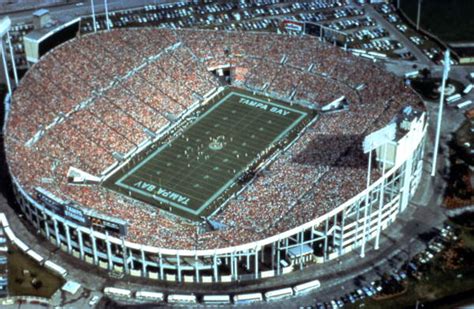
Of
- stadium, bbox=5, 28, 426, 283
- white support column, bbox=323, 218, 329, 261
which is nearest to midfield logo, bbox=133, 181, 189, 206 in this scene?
stadium, bbox=5, 28, 426, 283

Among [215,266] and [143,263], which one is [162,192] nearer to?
[143,263]

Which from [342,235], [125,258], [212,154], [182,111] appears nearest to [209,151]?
[212,154]

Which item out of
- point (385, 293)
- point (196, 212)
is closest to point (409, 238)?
point (385, 293)

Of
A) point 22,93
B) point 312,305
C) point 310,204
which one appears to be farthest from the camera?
point 22,93

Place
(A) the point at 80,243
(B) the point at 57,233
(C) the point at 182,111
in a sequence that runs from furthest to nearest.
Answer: (C) the point at 182,111 → (B) the point at 57,233 → (A) the point at 80,243

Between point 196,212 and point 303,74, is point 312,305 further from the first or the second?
point 303,74

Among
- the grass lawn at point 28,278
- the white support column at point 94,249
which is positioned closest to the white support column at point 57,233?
the grass lawn at point 28,278
